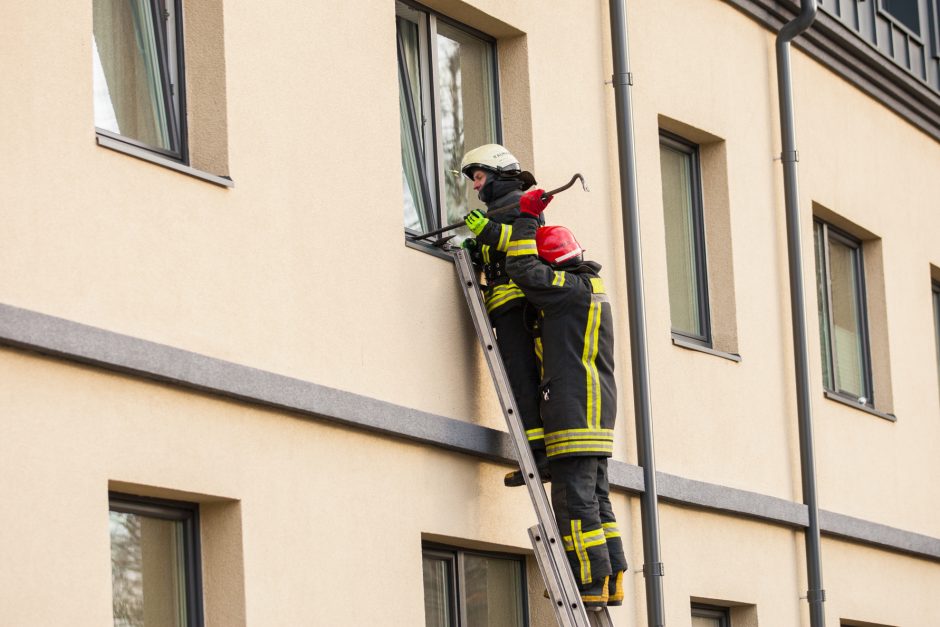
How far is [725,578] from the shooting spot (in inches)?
500

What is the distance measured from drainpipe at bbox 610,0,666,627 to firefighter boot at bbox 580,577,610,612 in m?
1.78

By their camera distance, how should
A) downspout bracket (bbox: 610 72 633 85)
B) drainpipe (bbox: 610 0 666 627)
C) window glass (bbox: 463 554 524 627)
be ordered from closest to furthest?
window glass (bbox: 463 554 524 627)
drainpipe (bbox: 610 0 666 627)
downspout bracket (bbox: 610 72 633 85)

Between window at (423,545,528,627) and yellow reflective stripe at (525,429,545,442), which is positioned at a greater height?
yellow reflective stripe at (525,429,545,442)

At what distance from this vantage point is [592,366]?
10.2 m

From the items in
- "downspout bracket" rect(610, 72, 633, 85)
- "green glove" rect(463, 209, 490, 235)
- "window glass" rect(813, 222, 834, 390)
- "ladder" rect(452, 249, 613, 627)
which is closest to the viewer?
"ladder" rect(452, 249, 613, 627)

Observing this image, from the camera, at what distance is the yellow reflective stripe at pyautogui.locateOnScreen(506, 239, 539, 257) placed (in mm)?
10109

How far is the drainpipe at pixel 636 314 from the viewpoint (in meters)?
11.6

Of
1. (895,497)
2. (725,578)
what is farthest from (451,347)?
(895,497)

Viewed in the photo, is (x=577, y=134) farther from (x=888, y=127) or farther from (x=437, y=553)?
(x=888, y=127)

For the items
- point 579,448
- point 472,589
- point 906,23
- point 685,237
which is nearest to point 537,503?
point 579,448

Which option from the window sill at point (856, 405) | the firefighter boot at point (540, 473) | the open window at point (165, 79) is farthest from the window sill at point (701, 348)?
the open window at point (165, 79)

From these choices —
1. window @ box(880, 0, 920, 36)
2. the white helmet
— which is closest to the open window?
the white helmet

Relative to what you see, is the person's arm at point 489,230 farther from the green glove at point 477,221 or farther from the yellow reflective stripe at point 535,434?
the yellow reflective stripe at point 535,434

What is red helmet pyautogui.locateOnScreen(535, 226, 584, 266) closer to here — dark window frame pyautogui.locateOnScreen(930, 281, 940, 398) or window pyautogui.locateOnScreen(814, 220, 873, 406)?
window pyautogui.locateOnScreen(814, 220, 873, 406)
